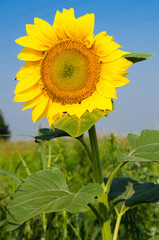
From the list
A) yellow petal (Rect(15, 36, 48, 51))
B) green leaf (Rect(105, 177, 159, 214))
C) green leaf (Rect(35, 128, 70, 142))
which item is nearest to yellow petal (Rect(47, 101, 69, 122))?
green leaf (Rect(35, 128, 70, 142))

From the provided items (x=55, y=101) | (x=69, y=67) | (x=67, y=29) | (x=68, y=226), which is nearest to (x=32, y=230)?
(x=68, y=226)

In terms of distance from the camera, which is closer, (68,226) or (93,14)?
(93,14)

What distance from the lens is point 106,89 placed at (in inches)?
55.1

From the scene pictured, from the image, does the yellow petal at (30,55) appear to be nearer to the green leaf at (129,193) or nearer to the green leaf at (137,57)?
the green leaf at (137,57)

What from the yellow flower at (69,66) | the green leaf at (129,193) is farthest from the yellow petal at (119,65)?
the green leaf at (129,193)

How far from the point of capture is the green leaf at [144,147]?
1.24 meters

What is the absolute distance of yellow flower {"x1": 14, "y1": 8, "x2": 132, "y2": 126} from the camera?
4.50 feet

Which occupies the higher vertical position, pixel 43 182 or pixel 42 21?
pixel 42 21

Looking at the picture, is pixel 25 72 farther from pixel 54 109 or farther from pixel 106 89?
pixel 106 89

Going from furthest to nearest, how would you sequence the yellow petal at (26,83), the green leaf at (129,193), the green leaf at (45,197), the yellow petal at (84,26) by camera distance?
the green leaf at (129,193) → the yellow petal at (26,83) → the yellow petal at (84,26) → the green leaf at (45,197)

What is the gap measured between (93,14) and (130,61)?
26 centimetres

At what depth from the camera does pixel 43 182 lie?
4.89 feet

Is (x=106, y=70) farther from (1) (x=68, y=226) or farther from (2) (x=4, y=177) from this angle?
(2) (x=4, y=177)

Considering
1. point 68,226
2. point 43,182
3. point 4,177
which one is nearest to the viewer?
point 43,182
